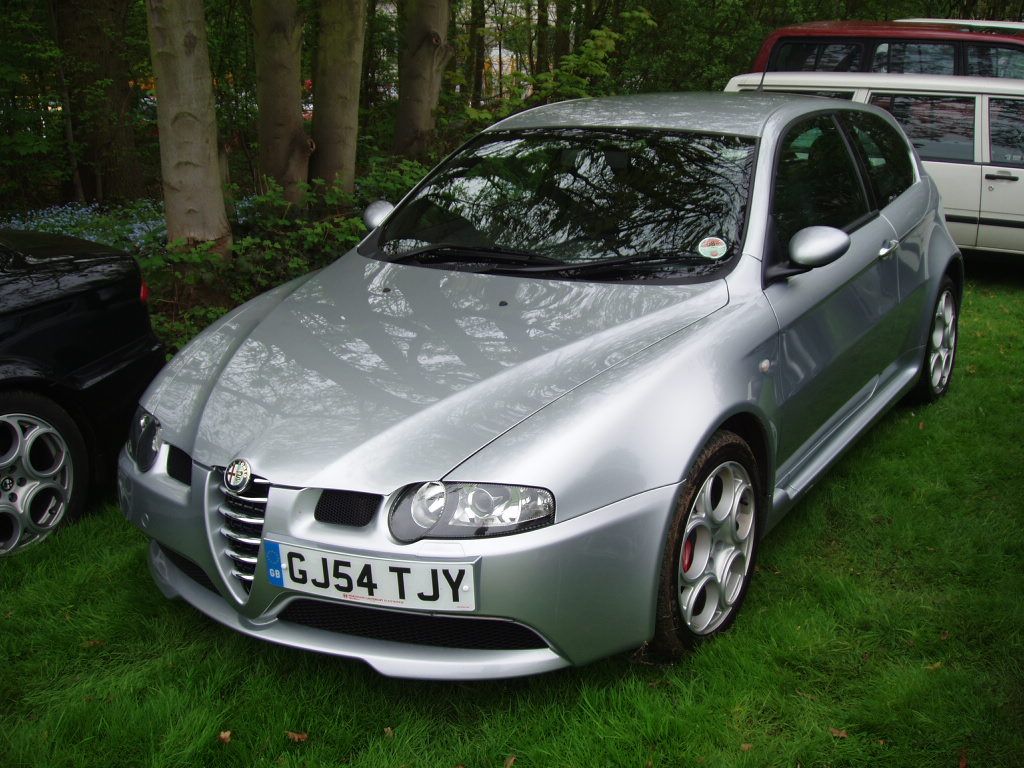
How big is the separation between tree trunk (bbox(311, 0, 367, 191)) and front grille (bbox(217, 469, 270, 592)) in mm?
4860

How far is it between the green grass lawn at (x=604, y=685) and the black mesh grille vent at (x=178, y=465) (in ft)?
1.87

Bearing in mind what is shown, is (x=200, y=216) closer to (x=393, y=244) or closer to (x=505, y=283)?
(x=393, y=244)

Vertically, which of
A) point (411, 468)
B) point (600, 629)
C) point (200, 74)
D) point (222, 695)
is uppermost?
point (200, 74)

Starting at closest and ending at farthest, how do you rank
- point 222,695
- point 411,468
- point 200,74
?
point 411,468, point 222,695, point 200,74

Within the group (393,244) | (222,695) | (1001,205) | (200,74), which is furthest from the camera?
(1001,205)

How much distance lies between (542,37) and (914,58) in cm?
982

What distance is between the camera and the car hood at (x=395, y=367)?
2555 millimetres

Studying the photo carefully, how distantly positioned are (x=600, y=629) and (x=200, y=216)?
4.09 metres

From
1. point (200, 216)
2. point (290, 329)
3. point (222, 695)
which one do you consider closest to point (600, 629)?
point (222, 695)

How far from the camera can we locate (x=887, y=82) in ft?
25.3

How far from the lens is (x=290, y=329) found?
3.34m

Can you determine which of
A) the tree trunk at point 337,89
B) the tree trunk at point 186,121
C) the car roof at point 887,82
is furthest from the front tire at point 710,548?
the car roof at point 887,82

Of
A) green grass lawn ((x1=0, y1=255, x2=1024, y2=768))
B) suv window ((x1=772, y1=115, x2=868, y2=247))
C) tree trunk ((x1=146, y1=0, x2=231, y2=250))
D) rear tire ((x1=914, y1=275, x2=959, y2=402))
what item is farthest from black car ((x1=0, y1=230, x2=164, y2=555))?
rear tire ((x1=914, y1=275, x2=959, y2=402))

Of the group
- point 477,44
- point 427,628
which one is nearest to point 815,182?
point 427,628
